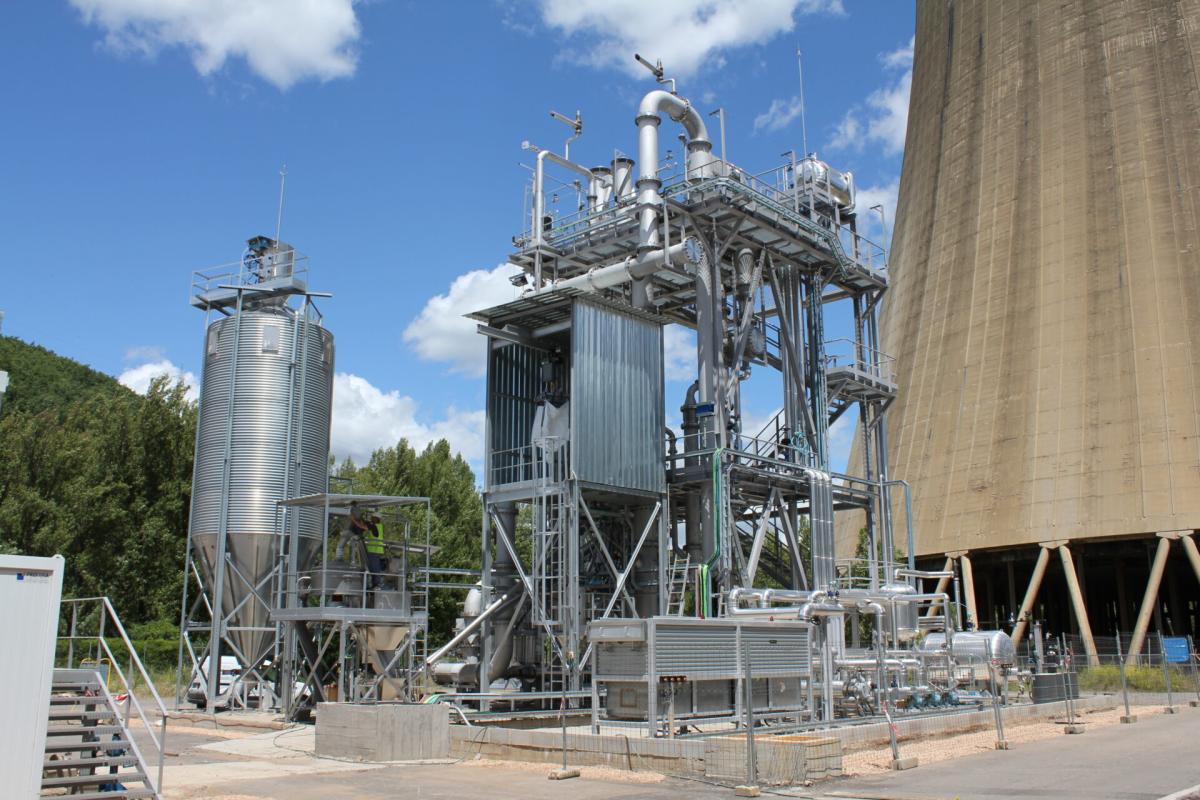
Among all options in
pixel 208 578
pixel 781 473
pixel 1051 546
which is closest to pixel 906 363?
pixel 1051 546

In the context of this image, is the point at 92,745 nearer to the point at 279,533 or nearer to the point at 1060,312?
the point at 279,533

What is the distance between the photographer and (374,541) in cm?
2767

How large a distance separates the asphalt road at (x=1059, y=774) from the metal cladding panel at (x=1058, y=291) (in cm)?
2091

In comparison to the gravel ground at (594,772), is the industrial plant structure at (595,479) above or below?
above

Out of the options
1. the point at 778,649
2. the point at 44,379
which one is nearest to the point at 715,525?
the point at 778,649

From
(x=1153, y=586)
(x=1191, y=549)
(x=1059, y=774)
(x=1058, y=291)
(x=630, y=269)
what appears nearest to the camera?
(x=1059, y=774)

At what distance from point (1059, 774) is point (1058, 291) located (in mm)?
31894

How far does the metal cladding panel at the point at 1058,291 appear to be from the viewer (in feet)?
129

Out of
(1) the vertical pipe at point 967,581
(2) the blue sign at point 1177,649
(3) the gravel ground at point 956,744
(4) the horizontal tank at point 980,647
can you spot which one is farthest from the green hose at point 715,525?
(2) the blue sign at point 1177,649

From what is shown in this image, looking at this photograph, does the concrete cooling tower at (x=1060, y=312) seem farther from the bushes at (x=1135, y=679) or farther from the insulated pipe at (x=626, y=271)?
the insulated pipe at (x=626, y=271)

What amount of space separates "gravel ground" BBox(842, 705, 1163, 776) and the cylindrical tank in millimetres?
17348

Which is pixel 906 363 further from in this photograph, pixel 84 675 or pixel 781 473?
pixel 84 675

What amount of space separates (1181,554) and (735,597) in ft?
89.9

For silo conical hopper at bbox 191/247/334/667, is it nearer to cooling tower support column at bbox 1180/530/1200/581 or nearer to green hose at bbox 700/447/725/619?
green hose at bbox 700/447/725/619
